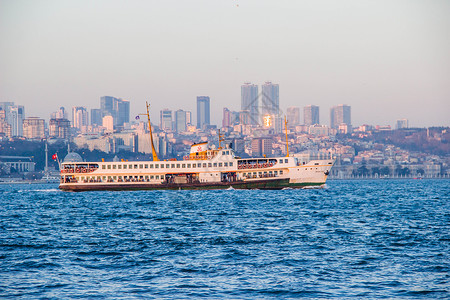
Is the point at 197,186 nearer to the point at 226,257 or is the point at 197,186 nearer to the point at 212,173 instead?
the point at 212,173

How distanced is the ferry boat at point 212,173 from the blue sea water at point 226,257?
119 ft

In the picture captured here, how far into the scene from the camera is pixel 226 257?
25.8 m

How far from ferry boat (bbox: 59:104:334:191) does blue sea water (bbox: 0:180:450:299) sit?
119 ft

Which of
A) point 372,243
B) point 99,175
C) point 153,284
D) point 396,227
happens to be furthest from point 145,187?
point 153,284

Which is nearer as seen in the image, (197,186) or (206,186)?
(206,186)

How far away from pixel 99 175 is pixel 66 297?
66.6 metres

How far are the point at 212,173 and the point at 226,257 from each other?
5609 cm

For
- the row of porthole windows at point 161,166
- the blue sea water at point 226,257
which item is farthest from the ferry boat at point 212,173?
the blue sea water at point 226,257

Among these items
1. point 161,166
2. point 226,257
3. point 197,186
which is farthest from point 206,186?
point 226,257

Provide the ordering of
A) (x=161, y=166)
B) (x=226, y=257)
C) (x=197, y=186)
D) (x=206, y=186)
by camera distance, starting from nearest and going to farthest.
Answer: (x=226, y=257) → (x=206, y=186) → (x=197, y=186) → (x=161, y=166)

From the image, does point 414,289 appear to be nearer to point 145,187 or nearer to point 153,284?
point 153,284

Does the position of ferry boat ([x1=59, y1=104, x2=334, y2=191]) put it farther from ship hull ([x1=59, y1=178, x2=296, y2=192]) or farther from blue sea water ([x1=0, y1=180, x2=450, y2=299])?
blue sea water ([x1=0, y1=180, x2=450, y2=299])

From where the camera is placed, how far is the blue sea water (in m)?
20.1

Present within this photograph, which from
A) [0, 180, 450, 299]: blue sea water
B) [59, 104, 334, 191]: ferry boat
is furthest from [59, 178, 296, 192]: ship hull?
[0, 180, 450, 299]: blue sea water
